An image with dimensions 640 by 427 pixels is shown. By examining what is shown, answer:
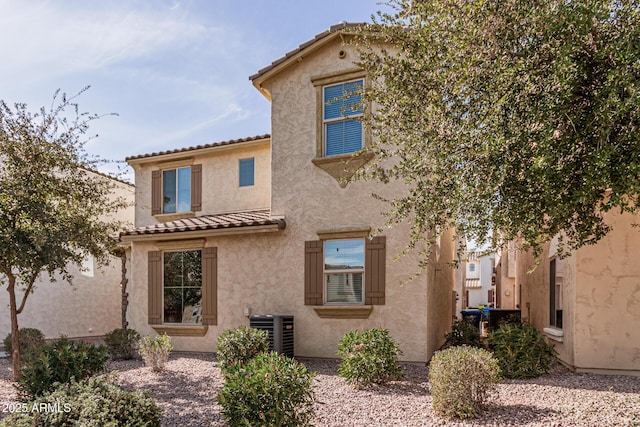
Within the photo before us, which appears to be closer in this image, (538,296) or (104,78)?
(104,78)

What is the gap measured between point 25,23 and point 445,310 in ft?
39.8

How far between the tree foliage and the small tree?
6076mm

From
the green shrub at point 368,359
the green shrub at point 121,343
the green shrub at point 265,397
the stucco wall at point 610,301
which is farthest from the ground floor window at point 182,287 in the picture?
the stucco wall at point 610,301

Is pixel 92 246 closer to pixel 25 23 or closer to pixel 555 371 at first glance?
pixel 25 23

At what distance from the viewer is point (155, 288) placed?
1229cm

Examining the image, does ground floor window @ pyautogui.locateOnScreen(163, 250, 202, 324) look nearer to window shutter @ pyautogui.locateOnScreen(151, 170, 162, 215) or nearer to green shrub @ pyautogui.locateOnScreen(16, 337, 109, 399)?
window shutter @ pyautogui.locateOnScreen(151, 170, 162, 215)

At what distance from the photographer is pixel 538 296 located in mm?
12234

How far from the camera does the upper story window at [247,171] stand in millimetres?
13523

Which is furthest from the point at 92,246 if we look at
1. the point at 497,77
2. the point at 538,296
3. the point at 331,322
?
the point at 538,296

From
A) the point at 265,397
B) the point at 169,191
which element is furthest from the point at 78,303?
the point at 265,397

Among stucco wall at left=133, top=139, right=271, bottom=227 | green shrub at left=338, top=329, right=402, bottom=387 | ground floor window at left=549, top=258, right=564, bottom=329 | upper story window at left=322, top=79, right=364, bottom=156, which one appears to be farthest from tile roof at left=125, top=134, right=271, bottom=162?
ground floor window at left=549, top=258, right=564, bottom=329

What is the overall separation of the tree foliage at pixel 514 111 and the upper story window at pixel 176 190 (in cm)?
888

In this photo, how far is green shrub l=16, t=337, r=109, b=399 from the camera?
622cm

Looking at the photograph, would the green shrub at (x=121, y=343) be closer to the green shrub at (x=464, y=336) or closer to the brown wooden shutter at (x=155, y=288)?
the brown wooden shutter at (x=155, y=288)
